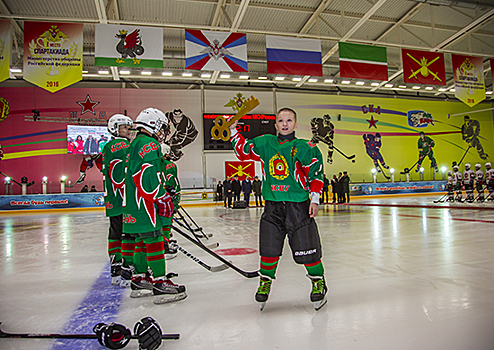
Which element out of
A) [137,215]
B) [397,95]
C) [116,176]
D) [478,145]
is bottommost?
[137,215]

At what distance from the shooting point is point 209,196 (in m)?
17.3

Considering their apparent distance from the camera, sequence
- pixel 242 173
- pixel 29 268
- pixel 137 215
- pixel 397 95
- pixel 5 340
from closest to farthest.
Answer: pixel 5 340, pixel 137 215, pixel 29 268, pixel 242 173, pixel 397 95

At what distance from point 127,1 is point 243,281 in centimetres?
1354

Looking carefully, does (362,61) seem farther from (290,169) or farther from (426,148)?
(426,148)

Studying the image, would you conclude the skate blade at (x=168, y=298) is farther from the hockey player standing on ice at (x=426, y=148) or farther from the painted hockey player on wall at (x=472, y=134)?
the painted hockey player on wall at (x=472, y=134)

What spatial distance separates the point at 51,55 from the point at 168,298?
31.4 ft

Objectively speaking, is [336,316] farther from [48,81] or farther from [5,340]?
[48,81]

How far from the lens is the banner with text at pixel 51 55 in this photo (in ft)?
29.2

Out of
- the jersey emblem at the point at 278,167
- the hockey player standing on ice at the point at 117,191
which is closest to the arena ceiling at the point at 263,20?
the hockey player standing on ice at the point at 117,191

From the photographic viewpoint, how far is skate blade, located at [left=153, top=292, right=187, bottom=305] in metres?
2.33

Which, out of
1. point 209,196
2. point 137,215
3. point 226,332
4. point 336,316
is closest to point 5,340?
point 137,215

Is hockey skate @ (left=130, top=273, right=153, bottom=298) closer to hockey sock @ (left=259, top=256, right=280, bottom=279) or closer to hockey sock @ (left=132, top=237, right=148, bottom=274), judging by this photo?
hockey sock @ (left=132, top=237, right=148, bottom=274)

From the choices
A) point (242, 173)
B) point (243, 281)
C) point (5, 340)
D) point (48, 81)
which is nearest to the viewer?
point (5, 340)

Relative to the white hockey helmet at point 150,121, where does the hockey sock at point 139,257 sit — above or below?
below
